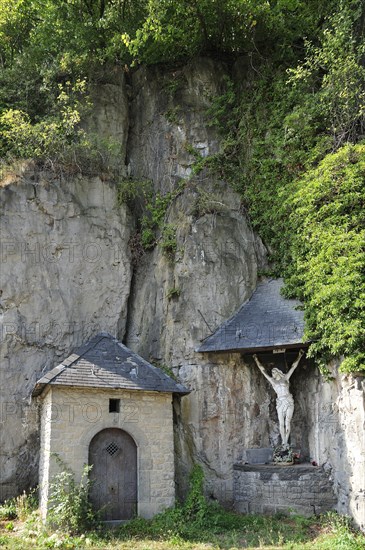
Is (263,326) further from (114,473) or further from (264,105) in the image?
(264,105)

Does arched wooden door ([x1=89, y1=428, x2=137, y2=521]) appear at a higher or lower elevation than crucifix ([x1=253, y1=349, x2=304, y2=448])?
lower

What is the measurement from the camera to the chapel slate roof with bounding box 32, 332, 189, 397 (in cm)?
1075

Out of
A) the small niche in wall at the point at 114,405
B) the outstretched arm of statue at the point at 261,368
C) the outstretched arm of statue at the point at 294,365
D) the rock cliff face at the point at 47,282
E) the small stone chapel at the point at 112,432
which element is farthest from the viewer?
the rock cliff face at the point at 47,282

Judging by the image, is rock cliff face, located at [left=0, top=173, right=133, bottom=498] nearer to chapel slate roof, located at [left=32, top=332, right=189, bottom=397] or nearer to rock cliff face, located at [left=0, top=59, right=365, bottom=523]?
rock cliff face, located at [left=0, top=59, right=365, bottom=523]

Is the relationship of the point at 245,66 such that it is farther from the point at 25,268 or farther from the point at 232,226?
the point at 25,268

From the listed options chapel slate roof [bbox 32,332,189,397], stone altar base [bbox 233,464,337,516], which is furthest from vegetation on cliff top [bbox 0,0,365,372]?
chapel slate roof [bbox 32,332,189,397]

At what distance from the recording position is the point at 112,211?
1502 cm

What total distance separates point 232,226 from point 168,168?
3.09 meters

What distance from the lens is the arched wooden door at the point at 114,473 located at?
10.6 m

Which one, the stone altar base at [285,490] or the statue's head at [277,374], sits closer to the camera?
the stone altar base at [285,490]

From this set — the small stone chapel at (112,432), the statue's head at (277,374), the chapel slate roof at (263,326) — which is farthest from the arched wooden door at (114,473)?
the statue's head at (277,374)

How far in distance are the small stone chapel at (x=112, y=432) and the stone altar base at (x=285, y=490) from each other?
5.43 ft

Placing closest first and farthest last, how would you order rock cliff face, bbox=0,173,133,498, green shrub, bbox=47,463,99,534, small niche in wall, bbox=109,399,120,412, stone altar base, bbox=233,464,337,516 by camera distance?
green shrub, bbox=47,463,99,534, stone altar base, bbox=233,464,337,516, small niche in wall, bbox=109,399,120,412, rock cliff face, bbox=0,173,133,498

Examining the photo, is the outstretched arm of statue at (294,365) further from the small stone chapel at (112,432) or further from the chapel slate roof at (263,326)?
the small stone chapel at (112,432)
